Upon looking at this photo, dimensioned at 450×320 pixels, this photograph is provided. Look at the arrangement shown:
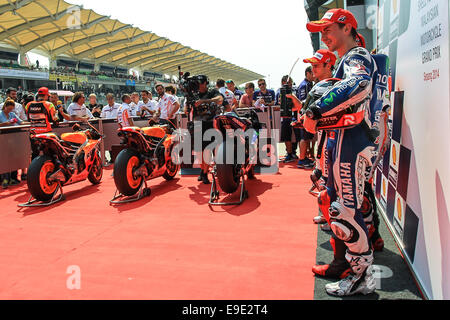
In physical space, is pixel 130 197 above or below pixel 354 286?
above

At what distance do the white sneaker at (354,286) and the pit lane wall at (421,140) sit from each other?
1.12 ft

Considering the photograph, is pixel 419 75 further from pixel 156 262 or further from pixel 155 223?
pixel 155 223

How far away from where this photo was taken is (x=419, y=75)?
2.64m

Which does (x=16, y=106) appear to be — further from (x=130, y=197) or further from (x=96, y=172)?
(x=130, y=197)

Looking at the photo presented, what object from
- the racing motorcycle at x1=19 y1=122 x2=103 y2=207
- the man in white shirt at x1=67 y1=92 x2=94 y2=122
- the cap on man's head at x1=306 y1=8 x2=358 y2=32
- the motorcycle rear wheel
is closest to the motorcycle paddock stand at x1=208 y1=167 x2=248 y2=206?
the motorcycle rear wheel

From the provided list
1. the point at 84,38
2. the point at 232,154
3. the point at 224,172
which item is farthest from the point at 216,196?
the point at 84,38

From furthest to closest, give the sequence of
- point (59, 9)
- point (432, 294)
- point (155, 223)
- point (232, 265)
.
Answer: point (59, 9)
point (155, 223)
point (232, 265)
point (432, 294)

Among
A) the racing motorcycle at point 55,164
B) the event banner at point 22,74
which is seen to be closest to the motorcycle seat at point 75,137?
the racing motorcycle at point 55,164

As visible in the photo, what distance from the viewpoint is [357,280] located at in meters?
2.61

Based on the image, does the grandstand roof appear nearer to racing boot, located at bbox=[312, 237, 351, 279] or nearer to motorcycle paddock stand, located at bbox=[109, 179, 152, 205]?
motorcycle paddock stand, located at bbox=[109, 179, 152, 205]

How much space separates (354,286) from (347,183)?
0.74m

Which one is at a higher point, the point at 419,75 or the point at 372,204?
the point at 419,75
